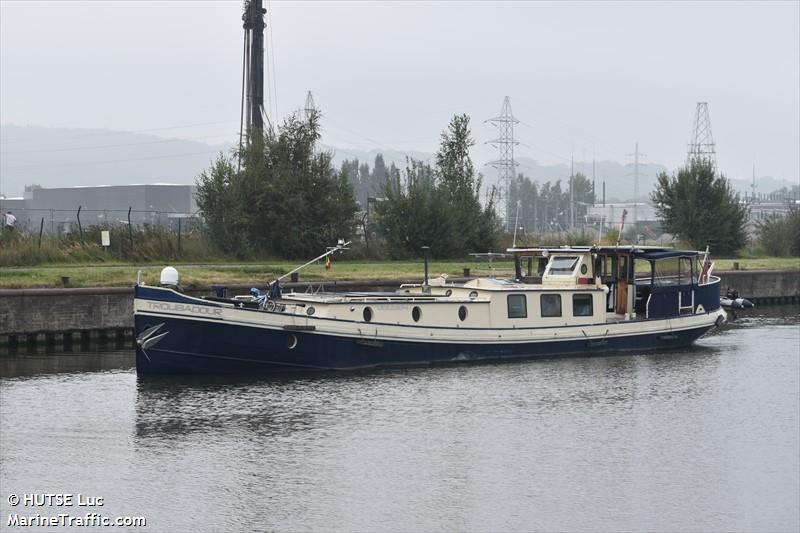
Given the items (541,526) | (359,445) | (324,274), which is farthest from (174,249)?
(541,526)

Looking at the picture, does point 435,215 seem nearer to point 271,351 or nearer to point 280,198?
point 280,198

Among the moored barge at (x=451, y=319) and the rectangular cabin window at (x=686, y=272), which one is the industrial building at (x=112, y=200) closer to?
the rectangular cabin window at (x=686, y=272)

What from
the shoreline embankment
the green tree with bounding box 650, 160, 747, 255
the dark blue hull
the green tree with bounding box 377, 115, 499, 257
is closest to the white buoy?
the dark blue hull

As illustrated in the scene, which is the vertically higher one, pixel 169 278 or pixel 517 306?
pixel 169 278

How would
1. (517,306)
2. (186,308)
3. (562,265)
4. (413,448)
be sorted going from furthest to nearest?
(562,265) < (517,306) < (186,308) < (413,448)

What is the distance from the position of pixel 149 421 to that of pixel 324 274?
2463 cm

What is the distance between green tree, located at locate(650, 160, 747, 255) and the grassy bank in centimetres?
2160

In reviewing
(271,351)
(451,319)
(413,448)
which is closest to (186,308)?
(271,351)

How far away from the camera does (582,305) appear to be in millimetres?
40750

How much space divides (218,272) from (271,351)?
54.7 feet

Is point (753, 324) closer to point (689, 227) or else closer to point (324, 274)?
point (324, 274)

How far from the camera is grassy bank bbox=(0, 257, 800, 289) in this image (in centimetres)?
4544

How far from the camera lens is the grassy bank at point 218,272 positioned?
149 feet

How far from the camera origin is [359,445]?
2698cm
